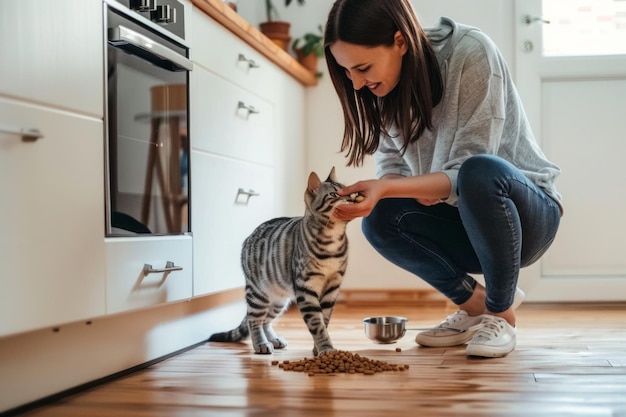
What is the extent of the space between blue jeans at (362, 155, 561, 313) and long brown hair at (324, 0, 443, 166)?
0.73 ft

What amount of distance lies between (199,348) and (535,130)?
2.17 m

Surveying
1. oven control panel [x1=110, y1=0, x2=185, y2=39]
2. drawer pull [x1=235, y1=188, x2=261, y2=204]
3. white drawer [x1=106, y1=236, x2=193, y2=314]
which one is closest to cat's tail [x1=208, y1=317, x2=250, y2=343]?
white drawer [x1=106, y1=236, x2=193, y2=314]

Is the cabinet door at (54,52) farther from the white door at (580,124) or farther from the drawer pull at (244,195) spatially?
the white door at (580,124)

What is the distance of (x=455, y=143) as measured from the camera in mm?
2207

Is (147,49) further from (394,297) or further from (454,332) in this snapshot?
(394,297)

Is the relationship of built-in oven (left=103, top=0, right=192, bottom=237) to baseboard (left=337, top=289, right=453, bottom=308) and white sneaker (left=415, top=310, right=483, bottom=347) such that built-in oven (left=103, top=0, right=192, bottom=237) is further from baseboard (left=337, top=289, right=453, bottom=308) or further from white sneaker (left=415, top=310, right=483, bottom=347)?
baseboard (left=337, top=289, right=453, bottom=308)

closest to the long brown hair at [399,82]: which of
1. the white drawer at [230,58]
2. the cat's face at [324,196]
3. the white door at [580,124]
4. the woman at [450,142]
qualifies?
the woman at [450,142]

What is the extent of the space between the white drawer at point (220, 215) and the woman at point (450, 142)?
556 mm

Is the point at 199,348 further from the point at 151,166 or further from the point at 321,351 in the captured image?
the point at 151,166

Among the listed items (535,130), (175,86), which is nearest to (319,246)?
(175,86)

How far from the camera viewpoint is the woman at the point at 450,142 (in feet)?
6.83

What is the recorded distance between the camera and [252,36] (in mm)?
3047

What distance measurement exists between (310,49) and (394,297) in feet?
4.57

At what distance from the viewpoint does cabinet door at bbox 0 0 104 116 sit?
1.50 meters
